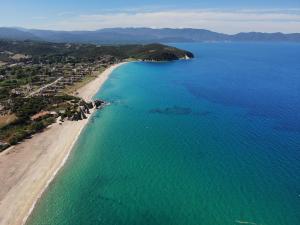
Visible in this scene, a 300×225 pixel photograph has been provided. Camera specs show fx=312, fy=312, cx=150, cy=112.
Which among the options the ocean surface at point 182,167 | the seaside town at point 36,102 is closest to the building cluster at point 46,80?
the seaside town at point 36,102

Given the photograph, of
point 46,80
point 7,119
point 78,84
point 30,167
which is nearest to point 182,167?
point 30,167

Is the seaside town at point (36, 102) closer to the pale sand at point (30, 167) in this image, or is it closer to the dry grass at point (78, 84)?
the dry grass at point (78, 84)

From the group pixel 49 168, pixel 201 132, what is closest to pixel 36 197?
pixel 49 168

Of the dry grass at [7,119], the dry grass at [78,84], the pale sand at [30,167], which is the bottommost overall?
the dry grass at [78,84]

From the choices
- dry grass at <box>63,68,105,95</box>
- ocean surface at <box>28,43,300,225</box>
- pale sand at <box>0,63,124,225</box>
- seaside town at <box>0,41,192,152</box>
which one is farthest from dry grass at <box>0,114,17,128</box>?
dry grass at <box>63,68,105,95</box>

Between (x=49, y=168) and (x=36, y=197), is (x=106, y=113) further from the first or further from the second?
(x=36, y=197)

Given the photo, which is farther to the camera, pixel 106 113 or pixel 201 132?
pixel 106 113

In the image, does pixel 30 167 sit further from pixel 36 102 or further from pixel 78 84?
pixel 78 84
